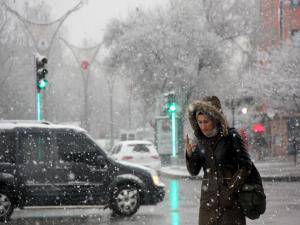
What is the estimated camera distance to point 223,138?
5.21 m

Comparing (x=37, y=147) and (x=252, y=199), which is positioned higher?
(x=37, y=147)

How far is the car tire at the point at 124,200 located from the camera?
1355 centimetres

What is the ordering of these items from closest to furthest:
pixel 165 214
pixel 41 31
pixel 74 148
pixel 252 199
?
pixel 252 199 < pixel 74 148 < pixel 165 214 < pixel 41 31

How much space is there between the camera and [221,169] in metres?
5.21

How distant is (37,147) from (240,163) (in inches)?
351

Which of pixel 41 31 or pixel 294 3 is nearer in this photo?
pixel 41 31

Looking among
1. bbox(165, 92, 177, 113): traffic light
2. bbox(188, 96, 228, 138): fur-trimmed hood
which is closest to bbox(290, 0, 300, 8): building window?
bbox(165, 92, 177, 113): traffic light

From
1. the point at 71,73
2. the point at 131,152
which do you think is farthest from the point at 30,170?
the point at 71,73

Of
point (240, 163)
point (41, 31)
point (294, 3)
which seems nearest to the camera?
point (240, 163)

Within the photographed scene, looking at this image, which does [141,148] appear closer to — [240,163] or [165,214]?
[165,214]

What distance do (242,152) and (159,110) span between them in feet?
135

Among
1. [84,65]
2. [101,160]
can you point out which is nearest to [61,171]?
[101,160]

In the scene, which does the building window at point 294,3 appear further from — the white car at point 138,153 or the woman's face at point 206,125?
the woman's face at point 206,125

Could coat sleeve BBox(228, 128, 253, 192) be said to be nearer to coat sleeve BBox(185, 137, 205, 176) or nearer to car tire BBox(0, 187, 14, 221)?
coat sleeve BBox(185, 137, 205, 176)
